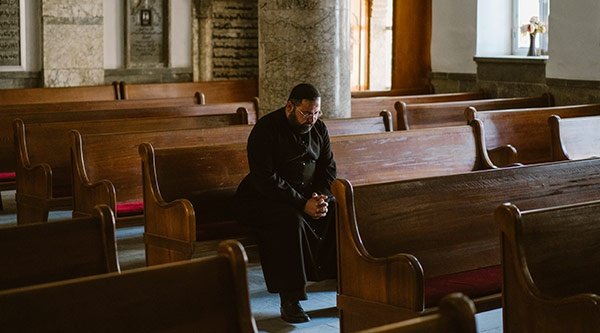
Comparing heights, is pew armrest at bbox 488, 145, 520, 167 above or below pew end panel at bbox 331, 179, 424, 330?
above

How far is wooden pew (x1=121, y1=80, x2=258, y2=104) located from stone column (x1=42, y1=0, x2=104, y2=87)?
A: 4.00 feet

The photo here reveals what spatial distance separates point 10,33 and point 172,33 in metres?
2.27

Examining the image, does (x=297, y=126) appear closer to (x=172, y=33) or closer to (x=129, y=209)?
(x=129, y=209)

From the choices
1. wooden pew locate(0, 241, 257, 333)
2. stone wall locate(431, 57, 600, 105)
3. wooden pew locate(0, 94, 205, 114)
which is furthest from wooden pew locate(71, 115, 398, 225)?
stone wall locate(431, 57, 600, 105)

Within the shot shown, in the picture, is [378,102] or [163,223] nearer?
[163,223]

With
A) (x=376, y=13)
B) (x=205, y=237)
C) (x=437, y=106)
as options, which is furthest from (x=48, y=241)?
(x=376, y=13)

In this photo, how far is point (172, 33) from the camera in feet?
46.2

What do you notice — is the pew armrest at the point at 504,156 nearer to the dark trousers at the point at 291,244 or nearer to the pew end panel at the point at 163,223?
the dark trousers at the point at 291,244

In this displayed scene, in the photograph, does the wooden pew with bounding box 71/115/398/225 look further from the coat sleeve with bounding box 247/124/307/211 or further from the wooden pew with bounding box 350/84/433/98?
the wooden pew with bounding box 350/84/433/98

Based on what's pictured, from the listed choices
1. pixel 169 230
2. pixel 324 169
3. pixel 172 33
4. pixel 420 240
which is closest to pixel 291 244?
pixel 324 169

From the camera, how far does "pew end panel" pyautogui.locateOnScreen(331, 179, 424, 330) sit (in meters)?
4.65

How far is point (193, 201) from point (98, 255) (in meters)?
2.61

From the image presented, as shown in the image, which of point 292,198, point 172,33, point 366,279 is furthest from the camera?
point 172,33

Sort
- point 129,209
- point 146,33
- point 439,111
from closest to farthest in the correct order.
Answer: point 129,209 → point 439,111 → point 146,33
